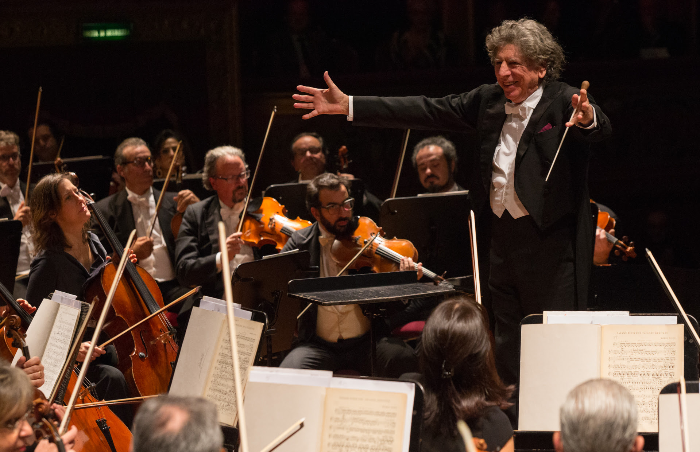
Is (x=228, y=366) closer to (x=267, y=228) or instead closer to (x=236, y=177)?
(x=267, y=228)

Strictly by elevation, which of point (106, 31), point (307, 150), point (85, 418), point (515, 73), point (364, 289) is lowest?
point (85, 418)

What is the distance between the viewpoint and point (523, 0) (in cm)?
605

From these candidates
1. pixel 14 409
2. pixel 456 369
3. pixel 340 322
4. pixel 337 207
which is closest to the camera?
pixel 14 409

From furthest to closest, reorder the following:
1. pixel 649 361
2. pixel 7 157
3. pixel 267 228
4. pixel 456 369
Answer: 1. pixel 7 157
2. pixel 267 228
3. pixel 649 361
4. pixel 456 369

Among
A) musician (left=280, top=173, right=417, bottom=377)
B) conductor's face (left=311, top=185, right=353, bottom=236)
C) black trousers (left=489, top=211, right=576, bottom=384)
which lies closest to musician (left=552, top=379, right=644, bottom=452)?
black trousers (left=489, top=211, right=576, bottom=384)

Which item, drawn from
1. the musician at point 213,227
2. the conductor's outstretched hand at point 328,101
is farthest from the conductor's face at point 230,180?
the conductor's outstretched hand at point 328,101

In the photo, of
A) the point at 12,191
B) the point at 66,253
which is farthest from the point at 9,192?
the point at 66,253

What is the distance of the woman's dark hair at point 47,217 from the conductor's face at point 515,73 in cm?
188

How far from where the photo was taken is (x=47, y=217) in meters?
3.21

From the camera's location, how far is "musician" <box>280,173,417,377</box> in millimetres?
3266

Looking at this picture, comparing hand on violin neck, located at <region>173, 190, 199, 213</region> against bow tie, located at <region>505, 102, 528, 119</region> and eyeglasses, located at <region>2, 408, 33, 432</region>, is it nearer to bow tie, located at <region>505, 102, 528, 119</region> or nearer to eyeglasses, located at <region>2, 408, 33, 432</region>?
bow tie, located at <region>505, 102, 528, 119</region>

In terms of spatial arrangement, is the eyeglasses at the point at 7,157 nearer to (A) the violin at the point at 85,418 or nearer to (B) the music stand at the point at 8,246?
(B) the music stand at the point at 8,246

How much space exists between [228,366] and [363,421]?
1.91 ft

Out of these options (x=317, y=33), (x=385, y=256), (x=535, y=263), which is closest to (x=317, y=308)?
(x=385, y=256)
